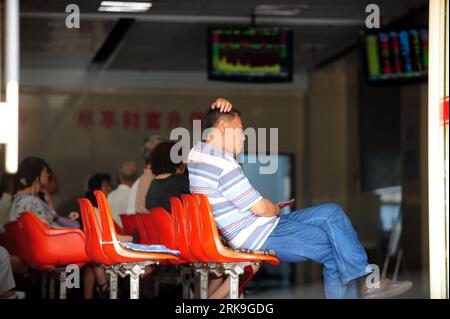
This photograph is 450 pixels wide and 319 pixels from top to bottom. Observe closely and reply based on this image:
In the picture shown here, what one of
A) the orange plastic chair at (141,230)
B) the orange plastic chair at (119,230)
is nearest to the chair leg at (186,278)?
the orange plastic chair at (141,230)

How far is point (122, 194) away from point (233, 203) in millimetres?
2885

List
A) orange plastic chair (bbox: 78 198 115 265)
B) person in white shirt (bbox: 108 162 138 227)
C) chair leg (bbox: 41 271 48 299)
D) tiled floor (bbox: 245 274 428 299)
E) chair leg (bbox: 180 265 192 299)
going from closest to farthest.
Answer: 1. orange plastic chair (bbox: 78 198 115 265)
2. chair leg (bbox: 180 265 192 299)
3. chair leg (bbox: 41 271 48 299)
4. person in white shirt (bbox: 108 162 138 227)
5. tiled floor (bbox: 245 274 428 299)

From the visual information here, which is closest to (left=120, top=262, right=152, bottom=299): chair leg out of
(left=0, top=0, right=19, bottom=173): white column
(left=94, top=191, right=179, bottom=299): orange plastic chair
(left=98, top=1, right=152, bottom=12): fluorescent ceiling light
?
(left=94, top=191, right=179, bottom=299): orange plastic chair

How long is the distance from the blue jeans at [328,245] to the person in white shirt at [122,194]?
2599mm

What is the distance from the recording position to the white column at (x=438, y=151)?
15.7 feet

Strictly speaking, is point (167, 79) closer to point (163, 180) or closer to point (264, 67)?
point (264, 67)

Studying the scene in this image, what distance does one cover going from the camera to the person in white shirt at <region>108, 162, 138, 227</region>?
737cm

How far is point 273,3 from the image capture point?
8070mm

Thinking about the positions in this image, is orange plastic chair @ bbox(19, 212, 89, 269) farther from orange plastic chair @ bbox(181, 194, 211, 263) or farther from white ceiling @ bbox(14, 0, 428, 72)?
white ceiling @ bbox(14, 0, 428, 72)

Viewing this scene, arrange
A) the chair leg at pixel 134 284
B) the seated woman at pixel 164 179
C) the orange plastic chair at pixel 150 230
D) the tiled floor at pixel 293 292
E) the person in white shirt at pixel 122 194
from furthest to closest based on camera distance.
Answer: the tiled floor at pixel 293 292 < the person in white shirt at pixel 122 194 < the seated woman at pixel 164 179 < the orange plastic chair at pixel 150 230 < the chair leg at pixel 134 284

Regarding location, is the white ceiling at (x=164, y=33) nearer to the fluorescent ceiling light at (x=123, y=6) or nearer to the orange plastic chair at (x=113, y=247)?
the fluorescent ceiling light at (x=123, y=6)

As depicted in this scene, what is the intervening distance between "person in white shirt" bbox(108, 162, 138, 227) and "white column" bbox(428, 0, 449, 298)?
299cm

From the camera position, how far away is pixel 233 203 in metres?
4.83

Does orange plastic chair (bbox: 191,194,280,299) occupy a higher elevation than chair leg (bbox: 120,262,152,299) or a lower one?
higher
